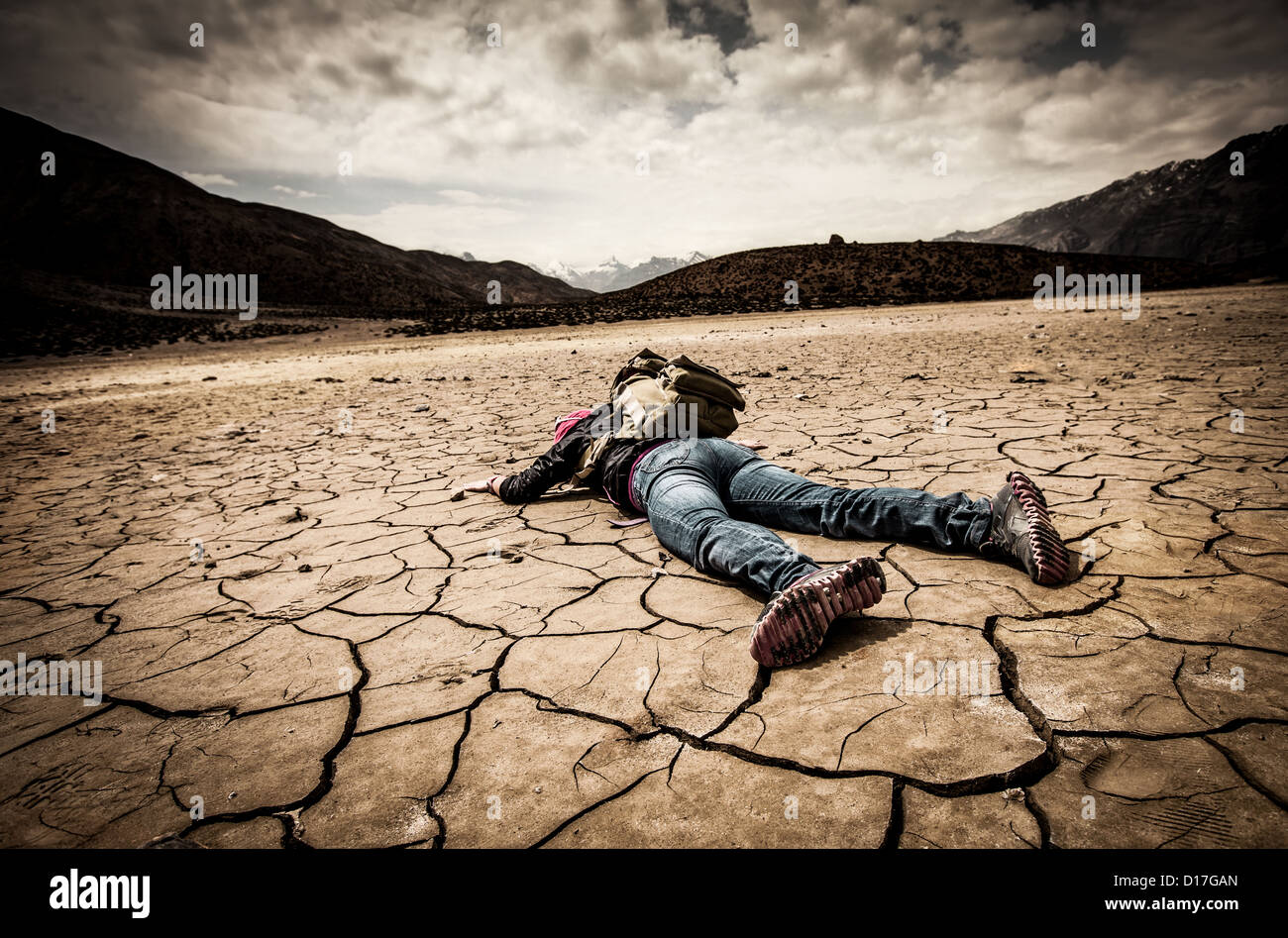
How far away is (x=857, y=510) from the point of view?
182cm

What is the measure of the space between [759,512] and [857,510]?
1.07 feet

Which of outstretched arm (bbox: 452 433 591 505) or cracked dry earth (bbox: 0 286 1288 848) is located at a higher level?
outstretched arm (bbox: 452 433 591 505)

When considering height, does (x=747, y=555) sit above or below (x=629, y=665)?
above

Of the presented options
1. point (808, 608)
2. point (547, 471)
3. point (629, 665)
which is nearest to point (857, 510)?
point (808, 608)

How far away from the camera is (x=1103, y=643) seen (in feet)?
4.22

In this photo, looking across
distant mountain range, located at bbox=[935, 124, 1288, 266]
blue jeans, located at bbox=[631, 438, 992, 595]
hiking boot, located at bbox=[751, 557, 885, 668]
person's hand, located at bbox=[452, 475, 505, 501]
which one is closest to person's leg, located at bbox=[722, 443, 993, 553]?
blue jeans, located at bbox=[631, 438, 992, 595]

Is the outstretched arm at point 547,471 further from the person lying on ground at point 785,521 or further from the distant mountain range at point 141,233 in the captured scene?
the distant mountain range at point 141,233

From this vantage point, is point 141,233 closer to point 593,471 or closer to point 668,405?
point 593,471

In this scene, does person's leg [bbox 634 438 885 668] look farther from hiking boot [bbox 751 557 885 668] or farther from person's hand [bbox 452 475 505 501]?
person's hand [bbox 452 475 505 501]

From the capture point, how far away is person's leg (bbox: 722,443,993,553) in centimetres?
172

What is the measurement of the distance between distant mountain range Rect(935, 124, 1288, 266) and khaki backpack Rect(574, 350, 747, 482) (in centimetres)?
10134

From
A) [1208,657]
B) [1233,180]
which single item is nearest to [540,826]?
[1208,657]

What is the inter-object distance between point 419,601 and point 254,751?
0.66 metres
